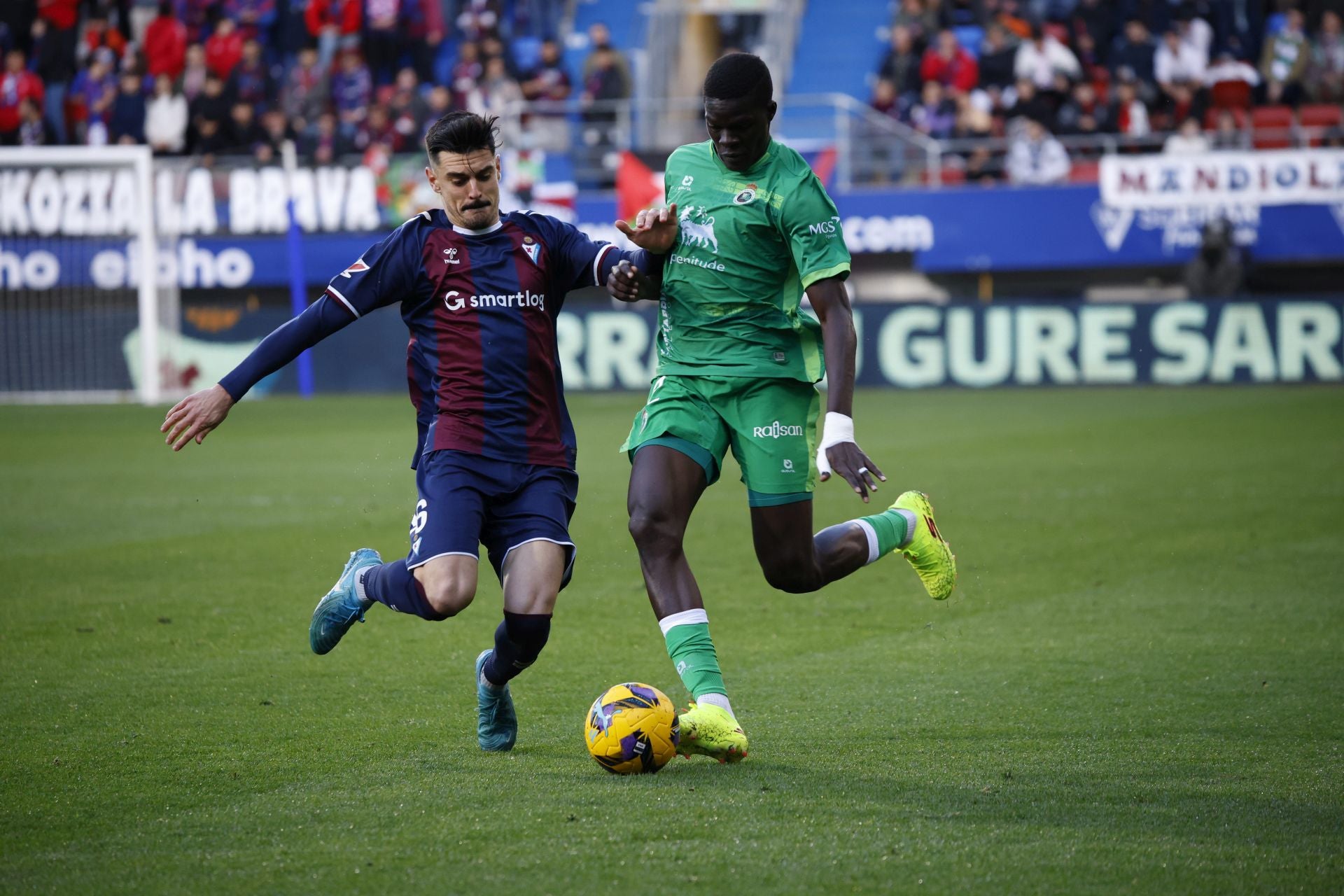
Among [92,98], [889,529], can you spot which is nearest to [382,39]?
[92,98]

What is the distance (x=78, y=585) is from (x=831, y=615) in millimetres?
3810

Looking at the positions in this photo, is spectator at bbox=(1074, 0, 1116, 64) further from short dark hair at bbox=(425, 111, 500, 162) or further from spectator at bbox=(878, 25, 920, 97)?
short dark hair at bbox=(425, 111, 500, 162)

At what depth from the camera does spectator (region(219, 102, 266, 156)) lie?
22.4 m

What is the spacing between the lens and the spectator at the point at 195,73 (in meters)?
23.4

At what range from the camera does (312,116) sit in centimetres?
2339

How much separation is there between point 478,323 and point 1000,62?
18.5 meters

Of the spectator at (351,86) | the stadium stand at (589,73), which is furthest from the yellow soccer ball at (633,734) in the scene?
the spectator at (351,86)

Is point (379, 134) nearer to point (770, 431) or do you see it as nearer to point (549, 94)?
point (549, 94)

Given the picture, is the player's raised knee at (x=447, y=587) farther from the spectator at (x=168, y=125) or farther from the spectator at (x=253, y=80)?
the spectator at (x=253, y=80)

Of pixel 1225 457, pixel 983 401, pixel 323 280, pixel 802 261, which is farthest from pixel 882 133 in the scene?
pixel 802 261

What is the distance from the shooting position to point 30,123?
22.8 m

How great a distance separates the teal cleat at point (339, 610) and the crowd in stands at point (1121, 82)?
57.1 ft

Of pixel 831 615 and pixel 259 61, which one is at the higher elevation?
pixel 259 61

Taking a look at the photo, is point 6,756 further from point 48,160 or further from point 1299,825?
point 48,160
